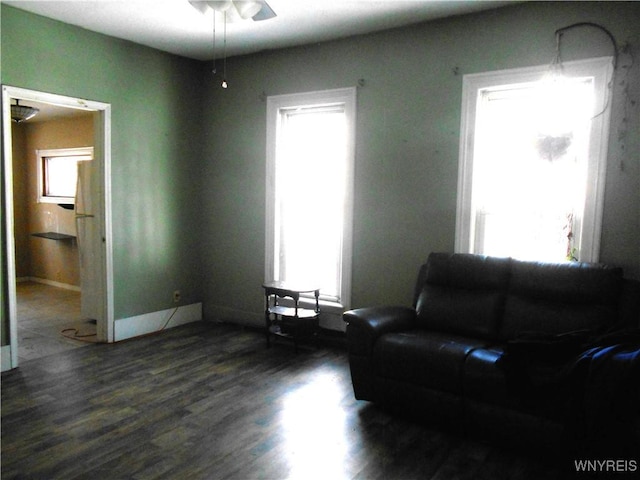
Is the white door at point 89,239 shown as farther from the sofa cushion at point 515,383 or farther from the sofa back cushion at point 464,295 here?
the sofa cushion at point 515,383

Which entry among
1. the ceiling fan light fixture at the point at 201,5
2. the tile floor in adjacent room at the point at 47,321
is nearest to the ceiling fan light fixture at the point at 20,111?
the tile floor in adjacent room at the point at 47,321

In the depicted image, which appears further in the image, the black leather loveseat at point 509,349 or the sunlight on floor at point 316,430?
the sunlight on floor at point 316,430

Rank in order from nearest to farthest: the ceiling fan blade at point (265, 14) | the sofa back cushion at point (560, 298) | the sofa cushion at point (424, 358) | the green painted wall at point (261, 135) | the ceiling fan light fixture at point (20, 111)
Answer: the sofa cushion at point (424, 358), the sofa back cushion at point (560, 298), the green painted wall at point (261, 135), the ceiling fan blade at point (265, 14), the ceiling fan light fixture at point (20, 111)

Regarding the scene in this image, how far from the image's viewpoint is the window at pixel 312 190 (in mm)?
4305

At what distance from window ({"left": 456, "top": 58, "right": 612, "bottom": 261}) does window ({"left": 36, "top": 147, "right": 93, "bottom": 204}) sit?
209 inches

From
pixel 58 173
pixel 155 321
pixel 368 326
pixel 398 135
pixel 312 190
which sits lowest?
pixel 155 321

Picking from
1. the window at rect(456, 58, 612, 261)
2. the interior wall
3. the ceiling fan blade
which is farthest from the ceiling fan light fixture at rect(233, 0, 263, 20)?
the interior wall

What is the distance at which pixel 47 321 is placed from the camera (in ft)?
16.7

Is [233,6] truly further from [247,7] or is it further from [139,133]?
[139,133]

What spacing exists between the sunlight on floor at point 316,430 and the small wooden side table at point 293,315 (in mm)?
698

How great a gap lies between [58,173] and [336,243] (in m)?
4.83

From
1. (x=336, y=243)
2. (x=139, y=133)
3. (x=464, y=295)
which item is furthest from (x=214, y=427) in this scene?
(x=139, y=133)

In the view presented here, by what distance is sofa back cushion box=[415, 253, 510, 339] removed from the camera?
316cm

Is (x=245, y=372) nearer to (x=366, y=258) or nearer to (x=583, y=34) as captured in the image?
(x=366, y=258)
